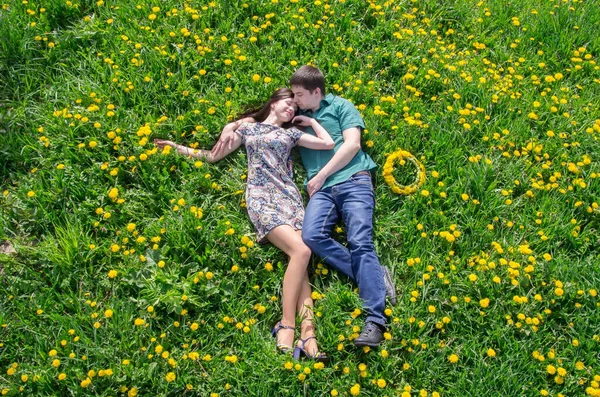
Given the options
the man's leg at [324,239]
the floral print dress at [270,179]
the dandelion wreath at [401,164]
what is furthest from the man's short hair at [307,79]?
the man's leg at [324,239]

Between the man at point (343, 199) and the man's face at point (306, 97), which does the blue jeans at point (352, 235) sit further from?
the man's face at point (306, 97)

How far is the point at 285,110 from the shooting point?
3955 millimetres

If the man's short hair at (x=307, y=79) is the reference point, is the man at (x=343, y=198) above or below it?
below

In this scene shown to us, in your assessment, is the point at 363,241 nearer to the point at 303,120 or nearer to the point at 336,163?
the point at 336,163

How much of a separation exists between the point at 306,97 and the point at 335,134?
352 millimetres

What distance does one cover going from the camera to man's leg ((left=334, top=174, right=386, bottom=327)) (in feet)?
11.0

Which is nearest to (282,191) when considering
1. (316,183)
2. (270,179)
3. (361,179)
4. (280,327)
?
(270,179)

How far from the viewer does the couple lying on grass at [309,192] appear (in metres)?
3.37

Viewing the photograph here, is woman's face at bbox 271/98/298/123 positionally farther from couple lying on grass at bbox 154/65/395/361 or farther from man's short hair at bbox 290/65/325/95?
man's short hair at bbox 290/65/325/95

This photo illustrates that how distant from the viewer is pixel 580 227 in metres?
3.96

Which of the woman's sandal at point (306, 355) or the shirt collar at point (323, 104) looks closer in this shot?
the woman's sandal at point (306, 355)

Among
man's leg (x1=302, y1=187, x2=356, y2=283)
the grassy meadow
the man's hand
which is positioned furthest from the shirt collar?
man's leg (x1=302, y1=187, x2=356, y2=283)

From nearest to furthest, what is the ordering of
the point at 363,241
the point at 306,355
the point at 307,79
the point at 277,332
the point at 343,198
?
the point at 306,355 → the point at 277,332 → the point at 363,241 → the point at 343,198 → the point at 307,79

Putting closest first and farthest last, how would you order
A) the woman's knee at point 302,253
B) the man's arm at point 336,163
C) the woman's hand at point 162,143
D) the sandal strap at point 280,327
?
1. the sandal strap at point 280,327
2. the woman's knee at point 302,253
3. the man's arm at point 336,163
4. the woman's hand at point 162,143
